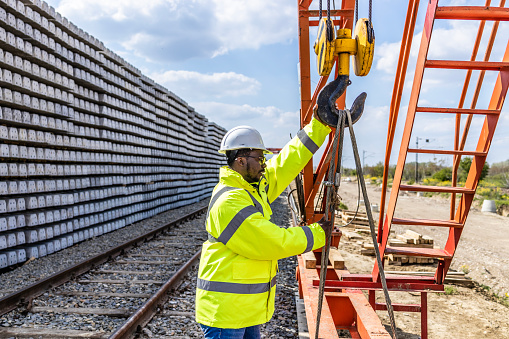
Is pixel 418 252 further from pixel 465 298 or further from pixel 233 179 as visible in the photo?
pixel 465 298

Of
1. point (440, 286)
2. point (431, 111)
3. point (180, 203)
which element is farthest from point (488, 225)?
point (431, 111)

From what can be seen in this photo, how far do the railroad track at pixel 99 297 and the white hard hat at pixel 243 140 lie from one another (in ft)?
7.82

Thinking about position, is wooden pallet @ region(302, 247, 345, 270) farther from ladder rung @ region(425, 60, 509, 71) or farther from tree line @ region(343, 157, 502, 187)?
tree line @ region(343, 157, 502, 187)

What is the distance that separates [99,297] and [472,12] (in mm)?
5266

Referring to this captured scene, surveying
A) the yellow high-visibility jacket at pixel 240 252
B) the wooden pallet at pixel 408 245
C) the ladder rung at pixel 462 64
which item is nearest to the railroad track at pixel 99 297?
the yellow high-visibility jacket at pixel 240 252

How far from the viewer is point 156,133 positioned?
49.2 feet

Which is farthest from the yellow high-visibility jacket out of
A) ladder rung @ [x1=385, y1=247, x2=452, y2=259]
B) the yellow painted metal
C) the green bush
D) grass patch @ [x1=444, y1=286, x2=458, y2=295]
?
the green bush

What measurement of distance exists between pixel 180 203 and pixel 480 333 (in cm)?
1406

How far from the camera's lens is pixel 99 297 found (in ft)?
17.4

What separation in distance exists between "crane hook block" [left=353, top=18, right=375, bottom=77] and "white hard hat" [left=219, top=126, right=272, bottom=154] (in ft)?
3.03

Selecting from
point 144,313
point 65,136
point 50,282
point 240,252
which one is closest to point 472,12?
point 240,252

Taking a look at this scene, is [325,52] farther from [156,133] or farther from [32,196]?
[156,133]

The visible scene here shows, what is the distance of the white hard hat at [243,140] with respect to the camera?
264 centimetres

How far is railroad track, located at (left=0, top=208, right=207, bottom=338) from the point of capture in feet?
13.8
